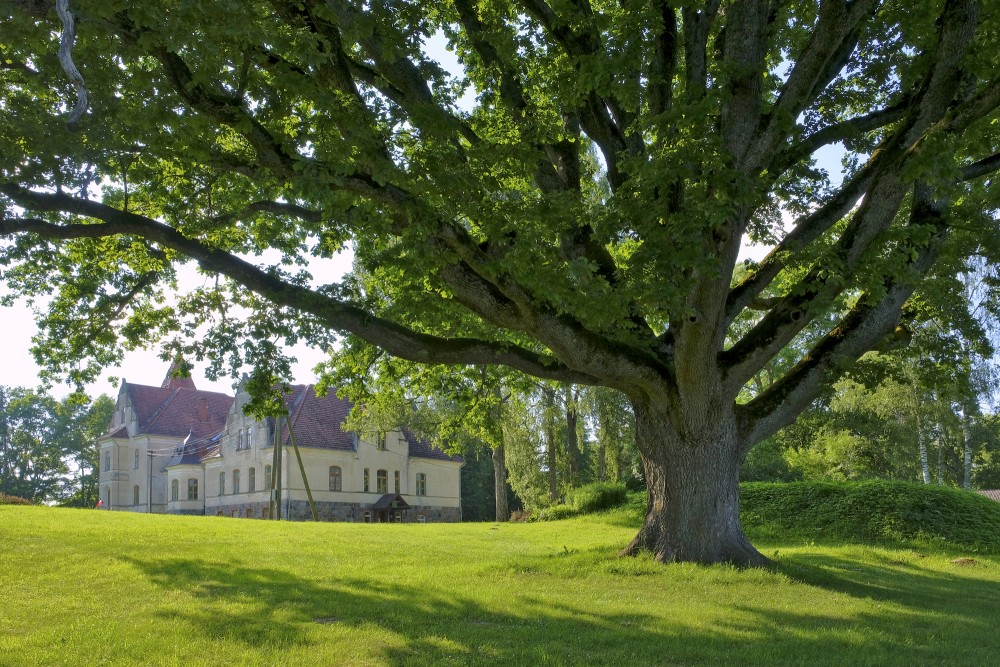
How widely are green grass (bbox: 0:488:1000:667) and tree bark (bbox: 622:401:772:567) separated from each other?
55 centimetres

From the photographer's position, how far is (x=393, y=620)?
874 cm

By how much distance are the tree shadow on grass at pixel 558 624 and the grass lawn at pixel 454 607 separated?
0.04 meters

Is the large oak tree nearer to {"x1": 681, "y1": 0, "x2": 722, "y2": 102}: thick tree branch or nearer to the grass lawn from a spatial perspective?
{"x1": 681, "y1": 0, "x2": 722, "y2": 102}: thick tree branch

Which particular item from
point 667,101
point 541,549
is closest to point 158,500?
point 541,549

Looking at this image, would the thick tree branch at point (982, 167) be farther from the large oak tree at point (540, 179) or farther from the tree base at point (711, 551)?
the tree base at point (711, 551)

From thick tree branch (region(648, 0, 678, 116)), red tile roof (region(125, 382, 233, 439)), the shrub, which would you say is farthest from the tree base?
red tile roof (region(125, 382, 233, 439))

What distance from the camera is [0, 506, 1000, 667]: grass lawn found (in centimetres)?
733

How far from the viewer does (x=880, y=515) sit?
2147cm

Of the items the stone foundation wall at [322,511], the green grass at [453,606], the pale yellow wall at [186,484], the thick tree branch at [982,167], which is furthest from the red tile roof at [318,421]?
the thick tree branch at [982,167]

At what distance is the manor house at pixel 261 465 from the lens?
47.5m

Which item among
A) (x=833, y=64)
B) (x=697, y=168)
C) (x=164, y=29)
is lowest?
(x=697, y=168)

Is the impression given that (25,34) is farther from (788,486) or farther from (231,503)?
(231,503)

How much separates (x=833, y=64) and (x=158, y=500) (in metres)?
60.5

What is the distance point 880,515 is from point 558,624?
16.3m
